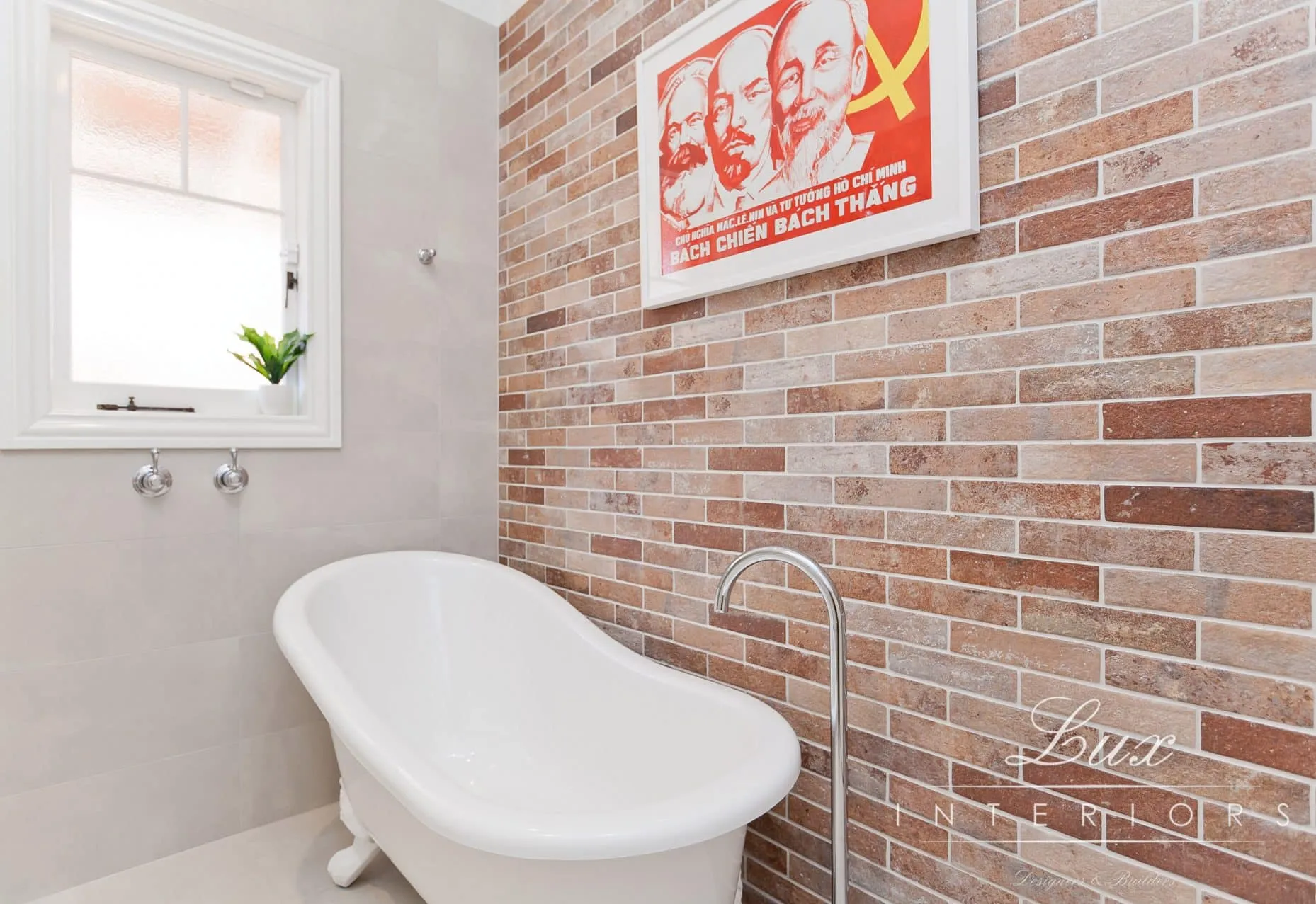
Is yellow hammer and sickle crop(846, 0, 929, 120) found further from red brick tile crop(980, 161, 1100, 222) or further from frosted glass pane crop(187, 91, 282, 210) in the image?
frosted glass pane crop(187, 91, 282, 210)

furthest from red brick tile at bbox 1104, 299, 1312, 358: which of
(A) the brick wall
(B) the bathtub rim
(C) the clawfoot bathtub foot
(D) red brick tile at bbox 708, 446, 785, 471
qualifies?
(C) the clawfoot bathtub foot

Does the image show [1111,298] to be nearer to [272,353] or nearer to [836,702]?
[836,702]

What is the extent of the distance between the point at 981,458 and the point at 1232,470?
0.35 m

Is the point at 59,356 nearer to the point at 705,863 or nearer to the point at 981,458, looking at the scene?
the point at 705,863

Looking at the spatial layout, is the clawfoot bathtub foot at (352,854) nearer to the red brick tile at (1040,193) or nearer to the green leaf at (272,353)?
the green leaf at (272,353)

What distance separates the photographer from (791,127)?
153 cm

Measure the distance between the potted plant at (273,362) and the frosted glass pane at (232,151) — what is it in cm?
43

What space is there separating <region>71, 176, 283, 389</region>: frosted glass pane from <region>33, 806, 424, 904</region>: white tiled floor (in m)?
1.25

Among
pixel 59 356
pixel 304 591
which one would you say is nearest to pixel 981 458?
pixel 304 591

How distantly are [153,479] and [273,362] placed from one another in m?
0.46

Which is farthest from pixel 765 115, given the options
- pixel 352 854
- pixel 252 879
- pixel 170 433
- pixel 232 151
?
pixel 252 879

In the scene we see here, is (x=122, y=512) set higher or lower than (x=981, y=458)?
lower

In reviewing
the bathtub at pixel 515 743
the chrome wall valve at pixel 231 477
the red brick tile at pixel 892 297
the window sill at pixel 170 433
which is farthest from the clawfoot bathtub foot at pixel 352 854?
the red brick tile at pixel 892 297

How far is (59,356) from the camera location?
1.85 metres
